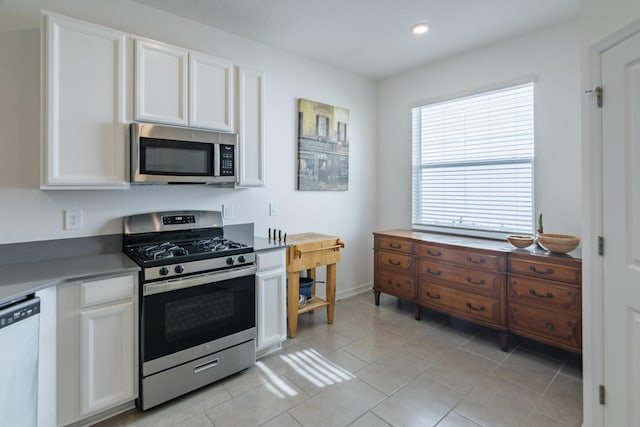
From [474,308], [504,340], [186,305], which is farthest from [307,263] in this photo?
[504,340]

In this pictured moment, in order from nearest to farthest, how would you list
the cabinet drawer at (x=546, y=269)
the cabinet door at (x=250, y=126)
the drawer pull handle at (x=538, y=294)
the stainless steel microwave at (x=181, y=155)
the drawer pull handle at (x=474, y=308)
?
the stainless steel microwave at (x=181, y=155) → the cabinet drawer at (x=546, y=269) → the drawer pull handle at (x=538, y=294) → the cabinet door at (x=250, y=126) → the drawer pull handle at (x=474, y=308)

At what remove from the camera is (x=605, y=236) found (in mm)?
1613

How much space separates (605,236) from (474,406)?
4.19ft

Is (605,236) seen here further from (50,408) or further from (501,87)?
(50,408)

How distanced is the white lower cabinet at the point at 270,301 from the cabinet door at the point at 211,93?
110cm

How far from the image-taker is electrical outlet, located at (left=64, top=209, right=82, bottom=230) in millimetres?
2154

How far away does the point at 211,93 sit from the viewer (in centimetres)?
244

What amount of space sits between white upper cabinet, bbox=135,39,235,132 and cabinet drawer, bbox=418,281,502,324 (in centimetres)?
245

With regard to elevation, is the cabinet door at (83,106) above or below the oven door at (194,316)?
above

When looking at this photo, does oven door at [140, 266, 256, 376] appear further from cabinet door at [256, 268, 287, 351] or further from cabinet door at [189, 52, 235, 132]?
cabinet door at [189, 52, 235, 132]

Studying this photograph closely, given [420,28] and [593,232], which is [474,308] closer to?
[593,232]

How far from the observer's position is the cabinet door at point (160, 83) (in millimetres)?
2115

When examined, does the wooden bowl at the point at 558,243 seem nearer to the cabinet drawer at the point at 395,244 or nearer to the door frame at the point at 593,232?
the door frame at the point at 593,232

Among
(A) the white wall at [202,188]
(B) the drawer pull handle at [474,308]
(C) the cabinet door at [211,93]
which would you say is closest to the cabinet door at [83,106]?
(A) the white wall at [202,188]
